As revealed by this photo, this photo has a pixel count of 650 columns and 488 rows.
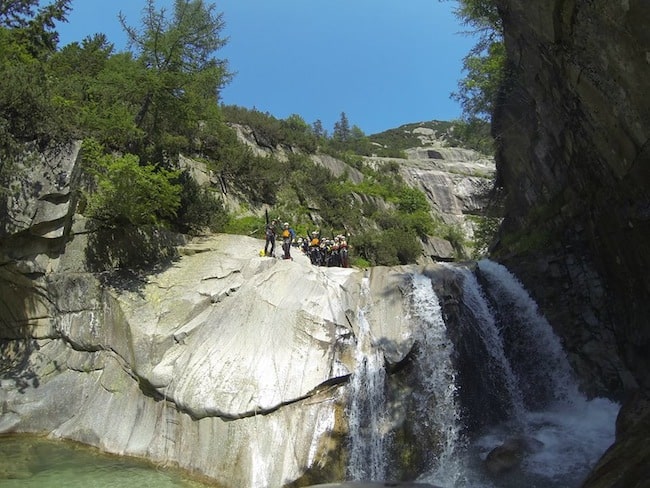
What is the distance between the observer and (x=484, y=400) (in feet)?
44.4

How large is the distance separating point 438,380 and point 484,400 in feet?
4.42

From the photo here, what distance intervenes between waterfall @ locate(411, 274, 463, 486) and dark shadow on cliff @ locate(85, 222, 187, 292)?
855cm

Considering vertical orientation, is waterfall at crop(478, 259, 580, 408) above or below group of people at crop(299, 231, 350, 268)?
below

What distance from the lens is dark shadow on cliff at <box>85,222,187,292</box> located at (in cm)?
1606

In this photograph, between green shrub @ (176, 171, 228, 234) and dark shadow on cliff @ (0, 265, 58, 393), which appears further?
green shrub @ (176, 171, 228, 234)

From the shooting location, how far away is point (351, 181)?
156 feet

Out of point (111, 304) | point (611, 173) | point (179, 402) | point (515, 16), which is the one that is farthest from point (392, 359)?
point (515, 16)

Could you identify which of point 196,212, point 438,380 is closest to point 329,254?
point 196,212

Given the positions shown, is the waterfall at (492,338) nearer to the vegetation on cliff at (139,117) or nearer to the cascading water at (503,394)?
the cascading water at (503,394)

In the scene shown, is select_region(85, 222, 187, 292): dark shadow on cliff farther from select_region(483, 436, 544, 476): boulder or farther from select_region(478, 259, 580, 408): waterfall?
select_region(478, 259, 580, 408): waterfall

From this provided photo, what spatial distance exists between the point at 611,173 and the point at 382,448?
8547 mm

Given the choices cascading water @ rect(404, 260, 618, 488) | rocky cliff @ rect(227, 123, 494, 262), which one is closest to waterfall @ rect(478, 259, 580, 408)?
cascading water @ rect(404, 260, 618, 488)

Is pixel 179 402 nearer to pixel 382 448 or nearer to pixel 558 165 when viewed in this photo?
pixel 382 448

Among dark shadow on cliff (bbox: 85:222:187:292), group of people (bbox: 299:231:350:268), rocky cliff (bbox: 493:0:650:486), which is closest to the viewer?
rocky cliff (bbox: 493:0:650:486)
